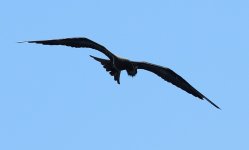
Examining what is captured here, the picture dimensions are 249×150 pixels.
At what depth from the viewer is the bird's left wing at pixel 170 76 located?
22359mm

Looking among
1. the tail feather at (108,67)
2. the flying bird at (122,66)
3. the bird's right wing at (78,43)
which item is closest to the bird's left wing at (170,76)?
the flying bird at (122,66)

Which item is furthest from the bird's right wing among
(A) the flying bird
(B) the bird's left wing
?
(B) the bird's left wing

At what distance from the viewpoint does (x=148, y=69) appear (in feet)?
74.9

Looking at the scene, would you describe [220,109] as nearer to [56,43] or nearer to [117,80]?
[117,80]

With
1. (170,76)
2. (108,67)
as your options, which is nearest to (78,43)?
(108,67)

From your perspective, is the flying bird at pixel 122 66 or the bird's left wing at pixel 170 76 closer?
the flying bird at pixel 122 66

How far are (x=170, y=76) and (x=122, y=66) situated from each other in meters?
2.08

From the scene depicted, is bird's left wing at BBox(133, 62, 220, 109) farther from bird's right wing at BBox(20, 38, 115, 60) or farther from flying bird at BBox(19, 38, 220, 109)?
bird's right wing at BBox(20, 38, 115, 60)

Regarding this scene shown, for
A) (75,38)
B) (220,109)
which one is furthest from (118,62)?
(220,109)

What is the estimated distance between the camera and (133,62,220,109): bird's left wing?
880 inches

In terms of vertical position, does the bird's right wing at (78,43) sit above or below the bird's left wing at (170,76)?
above

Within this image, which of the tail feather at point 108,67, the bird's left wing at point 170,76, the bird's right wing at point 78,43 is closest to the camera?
the bird's right wing at point 78,43

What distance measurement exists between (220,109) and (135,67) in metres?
3.28

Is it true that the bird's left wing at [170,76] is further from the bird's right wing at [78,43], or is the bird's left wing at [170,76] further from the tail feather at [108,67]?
the bird's right wing at [78,43]
